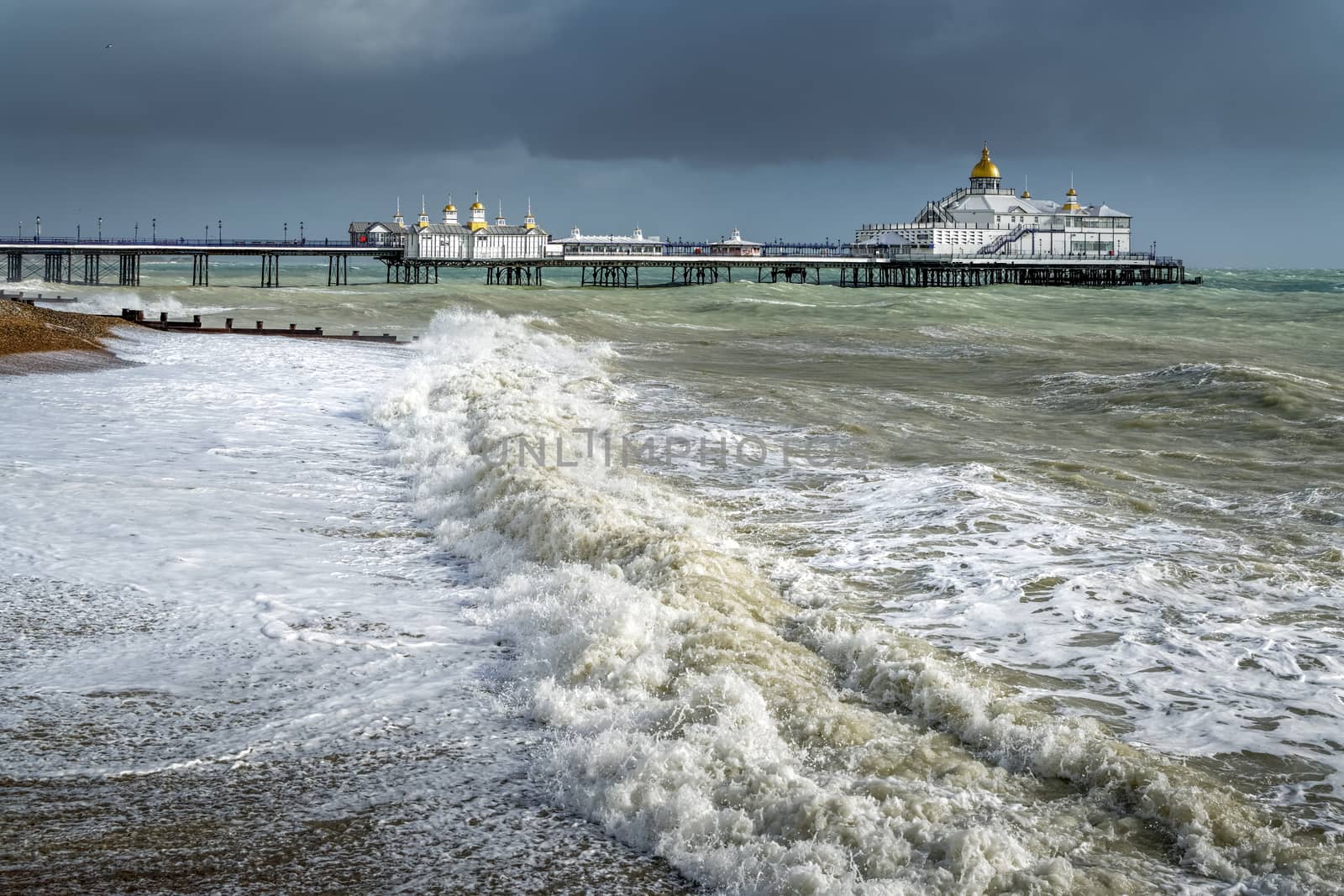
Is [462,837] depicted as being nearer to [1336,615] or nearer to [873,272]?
[1336,615]

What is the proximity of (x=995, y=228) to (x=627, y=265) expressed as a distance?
3569cm

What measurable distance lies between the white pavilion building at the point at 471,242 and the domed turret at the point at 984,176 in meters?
41.7

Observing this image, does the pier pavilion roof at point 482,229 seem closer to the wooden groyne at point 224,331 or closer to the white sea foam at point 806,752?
the wooden groyne at point 224,331

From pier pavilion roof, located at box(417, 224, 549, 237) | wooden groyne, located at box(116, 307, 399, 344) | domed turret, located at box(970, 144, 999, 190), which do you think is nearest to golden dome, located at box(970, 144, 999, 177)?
domed turret, located at box(970, 144, 999, 190)

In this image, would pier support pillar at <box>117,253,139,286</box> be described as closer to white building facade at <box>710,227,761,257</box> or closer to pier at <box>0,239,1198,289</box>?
pier at <box>0,239,1198,289</box>

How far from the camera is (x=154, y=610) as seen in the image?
20.7 feet

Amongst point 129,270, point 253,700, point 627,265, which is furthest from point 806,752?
point 627,265

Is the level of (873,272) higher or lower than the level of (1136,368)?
higher

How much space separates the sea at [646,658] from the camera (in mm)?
4055

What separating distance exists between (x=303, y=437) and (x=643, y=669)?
7693 millimetres

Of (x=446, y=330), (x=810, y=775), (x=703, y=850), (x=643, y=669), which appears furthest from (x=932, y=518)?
(x=446, y=330)

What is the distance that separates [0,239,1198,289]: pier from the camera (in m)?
81.4

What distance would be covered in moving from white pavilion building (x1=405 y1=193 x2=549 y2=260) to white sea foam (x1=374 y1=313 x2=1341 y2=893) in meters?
85.9

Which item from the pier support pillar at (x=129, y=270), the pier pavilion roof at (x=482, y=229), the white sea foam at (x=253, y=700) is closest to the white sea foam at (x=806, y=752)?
the white sea foam at (x=253, y=700)
